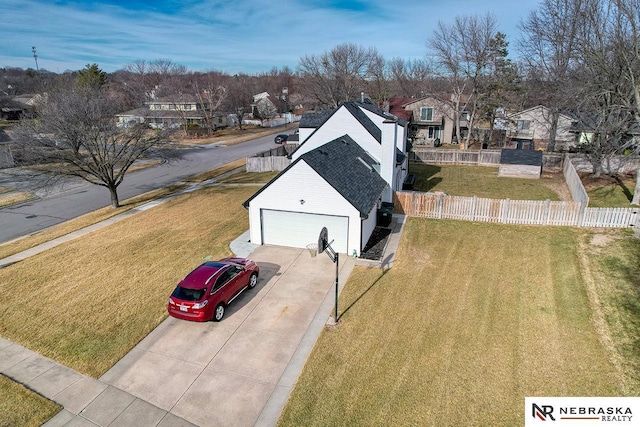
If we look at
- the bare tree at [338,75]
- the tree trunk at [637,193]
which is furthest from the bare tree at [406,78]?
the tree trunk at [637,193]

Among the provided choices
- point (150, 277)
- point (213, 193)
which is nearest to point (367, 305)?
point (150, 277)

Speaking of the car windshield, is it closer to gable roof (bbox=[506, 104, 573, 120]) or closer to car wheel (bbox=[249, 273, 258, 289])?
car wheel (bbox=[249, 273, 258, 289])

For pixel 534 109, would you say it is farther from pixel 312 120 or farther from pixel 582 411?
pixel 582 411

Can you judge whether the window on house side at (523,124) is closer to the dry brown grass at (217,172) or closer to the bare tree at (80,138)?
the dry brown grass at (217,172)

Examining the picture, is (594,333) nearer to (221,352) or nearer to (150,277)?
(221,352)

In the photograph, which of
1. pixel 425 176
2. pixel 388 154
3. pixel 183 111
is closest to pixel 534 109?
pixel 425 176
